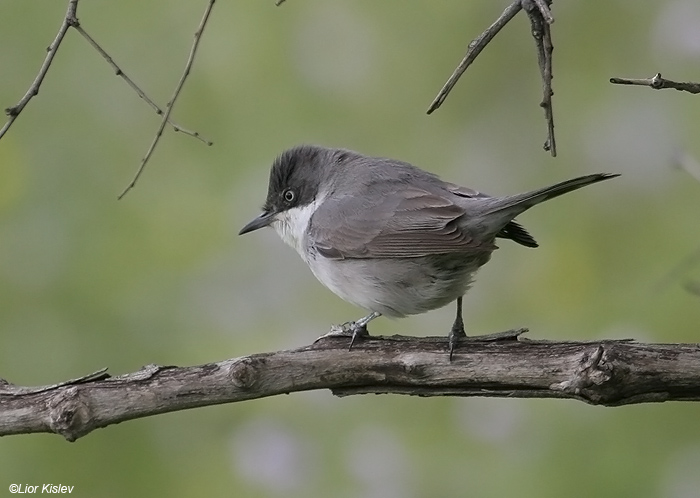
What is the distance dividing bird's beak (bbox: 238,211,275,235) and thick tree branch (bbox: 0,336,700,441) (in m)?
1.00

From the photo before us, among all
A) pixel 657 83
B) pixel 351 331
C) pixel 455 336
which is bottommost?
Answer: pixel 455 336

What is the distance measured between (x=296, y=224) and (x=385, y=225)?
1.83 feet

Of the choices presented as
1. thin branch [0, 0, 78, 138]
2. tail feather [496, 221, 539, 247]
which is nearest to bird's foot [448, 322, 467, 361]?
tail feather [496, 221, 539, 247]

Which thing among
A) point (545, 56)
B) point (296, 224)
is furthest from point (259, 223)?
point (545, 56)

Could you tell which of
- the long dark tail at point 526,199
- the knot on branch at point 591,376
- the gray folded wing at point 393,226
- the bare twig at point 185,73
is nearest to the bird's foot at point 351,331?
the gray folded wing at point 393,226

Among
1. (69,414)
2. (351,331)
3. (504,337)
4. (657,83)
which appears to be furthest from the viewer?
(351,331)

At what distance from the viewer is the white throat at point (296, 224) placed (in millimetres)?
3621

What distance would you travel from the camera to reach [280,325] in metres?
4.27

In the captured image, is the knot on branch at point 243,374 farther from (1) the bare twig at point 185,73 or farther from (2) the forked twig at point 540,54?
(2) the forked twig at point 540,54

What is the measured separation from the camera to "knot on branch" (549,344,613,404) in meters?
2.51

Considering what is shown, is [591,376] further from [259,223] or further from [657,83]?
[259,223]

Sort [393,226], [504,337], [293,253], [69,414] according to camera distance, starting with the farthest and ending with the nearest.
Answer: [293,253] → [393,226] → [504,337] → [69,414]

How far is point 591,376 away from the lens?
2527mm

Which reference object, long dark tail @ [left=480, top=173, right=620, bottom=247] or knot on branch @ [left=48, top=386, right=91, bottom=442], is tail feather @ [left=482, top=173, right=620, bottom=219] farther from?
knot on branch @ [left=48, top=386, right=91, bottom=442]
